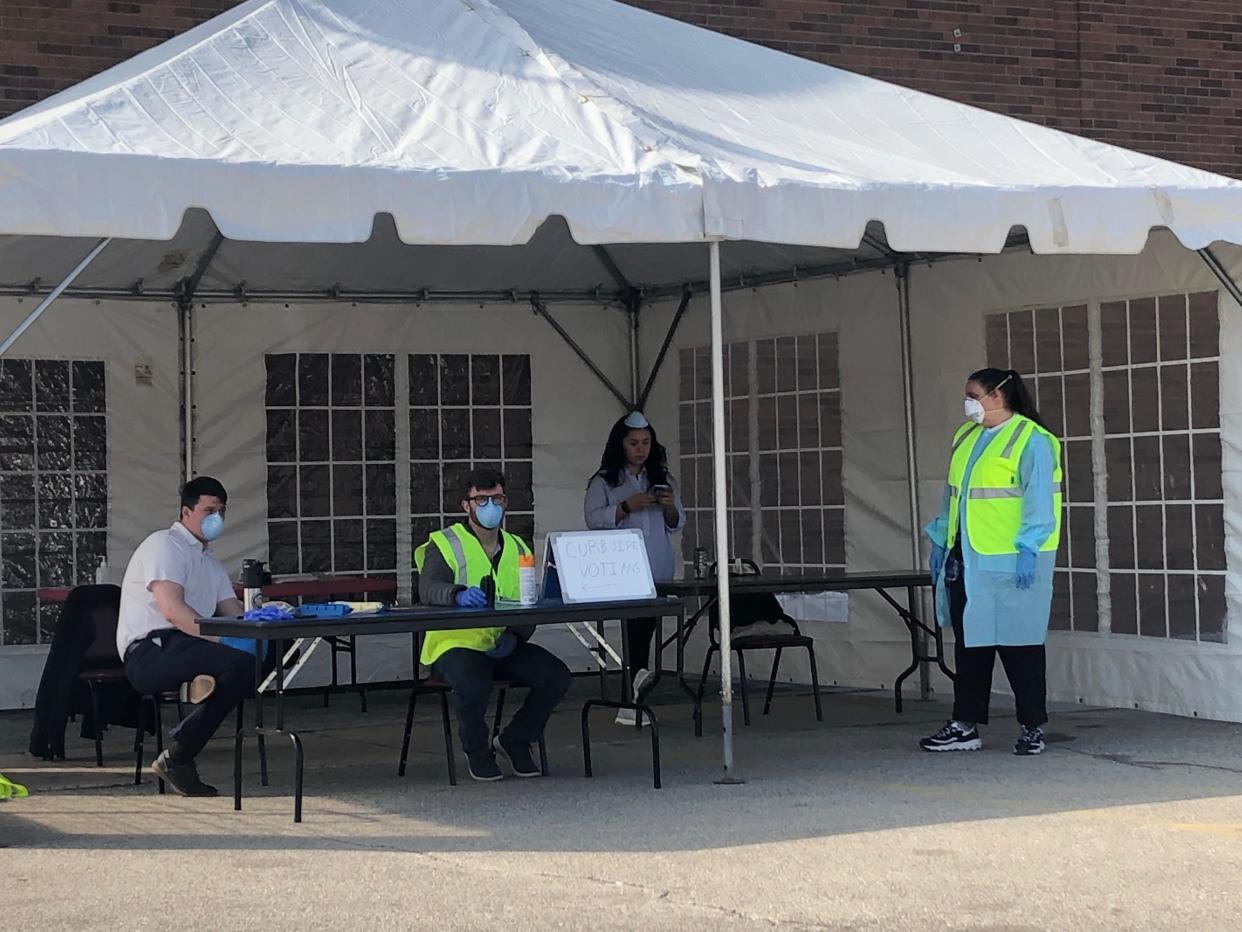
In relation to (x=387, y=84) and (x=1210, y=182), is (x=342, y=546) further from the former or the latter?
(x=1210, y=182)

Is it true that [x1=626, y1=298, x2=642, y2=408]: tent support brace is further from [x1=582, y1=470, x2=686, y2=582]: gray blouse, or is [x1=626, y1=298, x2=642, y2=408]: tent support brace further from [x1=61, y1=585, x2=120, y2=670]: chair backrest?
[x1=61, y1=585, x2=120, y2=670]: chair backrest

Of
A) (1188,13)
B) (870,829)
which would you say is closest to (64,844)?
(870,829)

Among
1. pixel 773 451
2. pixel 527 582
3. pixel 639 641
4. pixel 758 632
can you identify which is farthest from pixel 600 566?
pixel 773 451

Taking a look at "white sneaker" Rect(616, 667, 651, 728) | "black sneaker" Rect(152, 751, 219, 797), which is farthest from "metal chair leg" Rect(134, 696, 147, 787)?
"white sneaker" Rect(616, 667, 651, 728)

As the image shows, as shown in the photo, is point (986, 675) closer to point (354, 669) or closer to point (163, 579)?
point (163, 579)

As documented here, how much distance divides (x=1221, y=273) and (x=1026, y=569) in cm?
185

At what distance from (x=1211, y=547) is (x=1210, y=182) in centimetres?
195

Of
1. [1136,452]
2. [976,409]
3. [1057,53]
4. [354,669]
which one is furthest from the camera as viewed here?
[1057,53]

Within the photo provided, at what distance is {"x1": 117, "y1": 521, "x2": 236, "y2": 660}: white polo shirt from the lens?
312 inches

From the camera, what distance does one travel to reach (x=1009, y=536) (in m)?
8.59

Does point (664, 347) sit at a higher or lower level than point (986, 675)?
higher

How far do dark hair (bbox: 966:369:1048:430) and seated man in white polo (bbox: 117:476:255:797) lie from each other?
10.7 ft

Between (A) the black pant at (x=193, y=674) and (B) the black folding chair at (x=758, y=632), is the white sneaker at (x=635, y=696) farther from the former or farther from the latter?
(A) the black pant at (x=193, y=674)

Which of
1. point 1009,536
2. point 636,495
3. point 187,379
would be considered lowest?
point 1009,536
